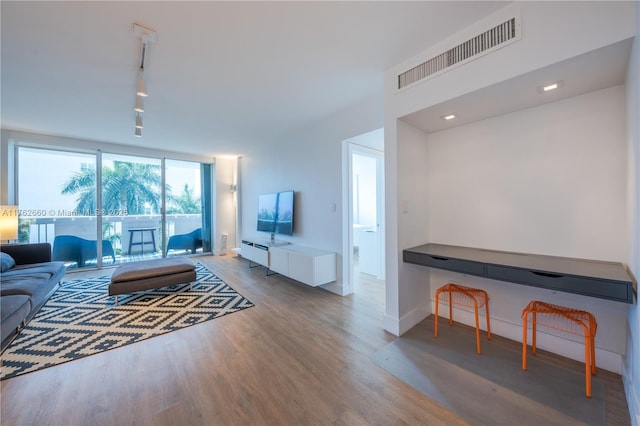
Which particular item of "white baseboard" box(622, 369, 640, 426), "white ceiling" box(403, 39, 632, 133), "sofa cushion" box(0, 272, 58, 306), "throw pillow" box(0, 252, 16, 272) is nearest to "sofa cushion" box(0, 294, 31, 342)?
"sofa cushion" box(0, 272, 58, 306)

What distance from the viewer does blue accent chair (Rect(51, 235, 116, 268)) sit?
15.1 feet

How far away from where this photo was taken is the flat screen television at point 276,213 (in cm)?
437

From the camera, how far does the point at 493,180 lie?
2355 millimetres

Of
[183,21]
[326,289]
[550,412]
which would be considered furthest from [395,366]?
[183,21]

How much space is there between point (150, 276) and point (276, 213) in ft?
7.30

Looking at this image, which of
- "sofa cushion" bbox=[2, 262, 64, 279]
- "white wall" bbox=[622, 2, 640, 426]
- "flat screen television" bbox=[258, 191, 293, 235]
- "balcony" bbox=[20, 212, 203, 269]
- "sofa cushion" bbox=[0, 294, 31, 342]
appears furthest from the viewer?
"balcony" bbox=[20, 212, 203, 269]

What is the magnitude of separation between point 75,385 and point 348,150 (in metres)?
3.52

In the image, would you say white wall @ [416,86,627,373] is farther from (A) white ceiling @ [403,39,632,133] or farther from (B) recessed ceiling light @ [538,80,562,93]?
(B) recessed ceiling light @ [538,80,562,93]

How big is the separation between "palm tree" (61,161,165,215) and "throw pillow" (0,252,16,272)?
1704mm

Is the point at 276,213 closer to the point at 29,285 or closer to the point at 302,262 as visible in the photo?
the point at 302,262

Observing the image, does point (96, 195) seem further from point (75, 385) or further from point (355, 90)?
point (355, 90)

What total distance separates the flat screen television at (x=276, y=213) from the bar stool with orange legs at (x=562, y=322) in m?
3.29

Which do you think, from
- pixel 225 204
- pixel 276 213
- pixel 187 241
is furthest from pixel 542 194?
pixel 187 241

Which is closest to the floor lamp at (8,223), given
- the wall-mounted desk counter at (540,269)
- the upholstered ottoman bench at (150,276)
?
the upholstered ottoman bench at (150,276)
